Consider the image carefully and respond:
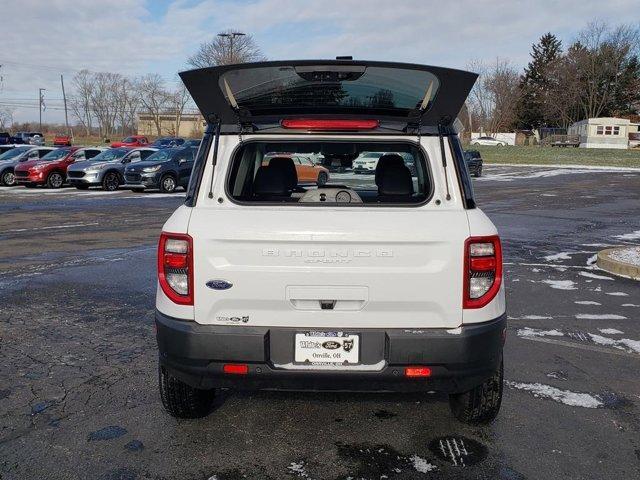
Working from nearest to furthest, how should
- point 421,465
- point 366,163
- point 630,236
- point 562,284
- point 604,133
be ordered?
point 421,465 < point 366,163 < point 562,284 < point 630,236 < point 604,133

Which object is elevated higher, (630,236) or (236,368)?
(236,368)

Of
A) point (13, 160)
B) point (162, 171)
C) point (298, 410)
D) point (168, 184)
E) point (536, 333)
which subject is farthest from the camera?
point (13, 160)

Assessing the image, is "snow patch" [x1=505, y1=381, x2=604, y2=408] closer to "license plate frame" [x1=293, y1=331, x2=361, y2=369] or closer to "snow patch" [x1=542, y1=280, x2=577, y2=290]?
"license plate frame" [x1=293, y1=331, x2=361, y2=369]

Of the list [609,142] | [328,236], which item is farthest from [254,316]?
[609,142]

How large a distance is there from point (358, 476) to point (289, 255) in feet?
3.87

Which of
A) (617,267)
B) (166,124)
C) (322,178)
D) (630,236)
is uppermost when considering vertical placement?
(166,124)

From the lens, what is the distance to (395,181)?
4.16 m

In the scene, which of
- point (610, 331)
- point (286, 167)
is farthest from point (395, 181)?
point (610, 331)

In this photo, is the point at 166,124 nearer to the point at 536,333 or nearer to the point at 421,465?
the point at 536,333

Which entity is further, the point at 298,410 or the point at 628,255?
the point at 628,255

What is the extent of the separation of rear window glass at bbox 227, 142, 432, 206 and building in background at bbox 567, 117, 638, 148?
7400 cm

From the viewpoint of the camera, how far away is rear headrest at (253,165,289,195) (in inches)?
167

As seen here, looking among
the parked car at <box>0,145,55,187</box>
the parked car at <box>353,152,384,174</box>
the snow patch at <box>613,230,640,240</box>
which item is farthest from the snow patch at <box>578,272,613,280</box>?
the parked car at <box>0,145,55,187</box>

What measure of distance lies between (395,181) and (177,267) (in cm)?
161
